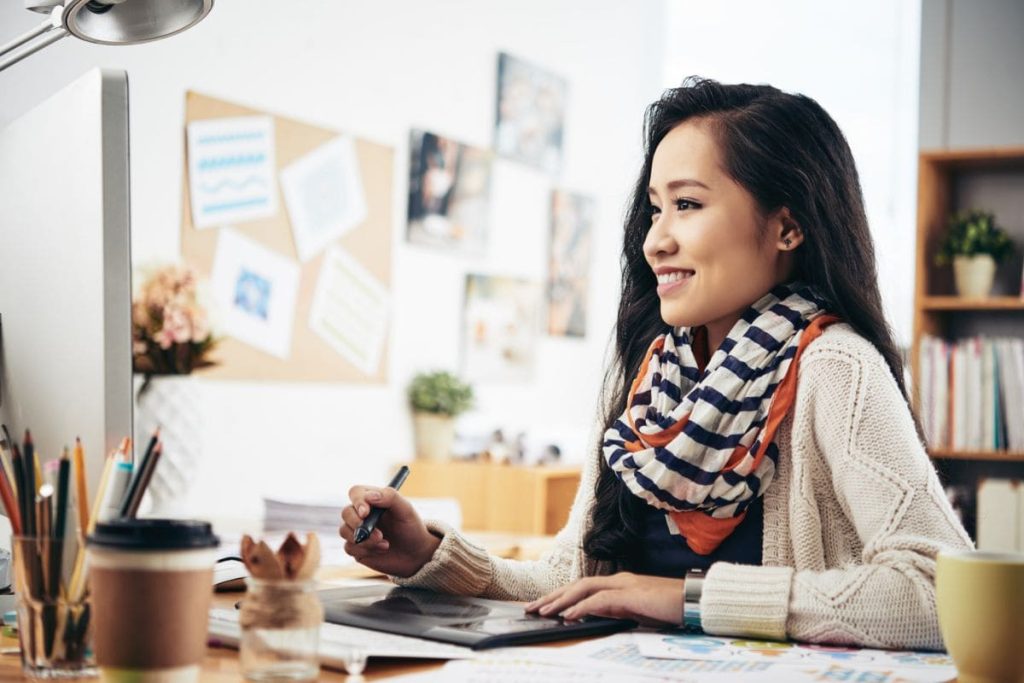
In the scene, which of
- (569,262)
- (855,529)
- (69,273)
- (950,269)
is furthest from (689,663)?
(569,262)

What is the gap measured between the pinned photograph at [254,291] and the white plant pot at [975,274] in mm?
1882

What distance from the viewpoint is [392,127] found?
130 inches

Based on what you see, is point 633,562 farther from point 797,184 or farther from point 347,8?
point 347,8

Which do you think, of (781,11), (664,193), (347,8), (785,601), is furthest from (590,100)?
(785,601)

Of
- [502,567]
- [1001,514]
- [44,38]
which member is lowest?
[1001,514]

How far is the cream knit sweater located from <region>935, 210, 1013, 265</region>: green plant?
2394mm

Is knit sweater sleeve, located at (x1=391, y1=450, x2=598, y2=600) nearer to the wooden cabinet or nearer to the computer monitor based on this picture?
the computer monitor

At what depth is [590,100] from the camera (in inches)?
167

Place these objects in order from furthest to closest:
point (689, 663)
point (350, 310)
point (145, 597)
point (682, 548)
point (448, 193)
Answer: point (448, 193), point (350, 310), point (682, 548), point (689, 663), point (145, 597)

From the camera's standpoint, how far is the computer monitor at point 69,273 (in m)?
0.84

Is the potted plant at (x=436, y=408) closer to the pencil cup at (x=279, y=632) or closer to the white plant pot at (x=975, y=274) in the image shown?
→ the white plant pot at (x=975, y=274)

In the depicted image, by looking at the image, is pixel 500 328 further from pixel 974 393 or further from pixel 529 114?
pixel 974 393

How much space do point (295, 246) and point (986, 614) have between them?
233 cm

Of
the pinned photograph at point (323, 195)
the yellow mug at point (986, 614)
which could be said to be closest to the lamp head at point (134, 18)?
the yellow mug at point (986, 614)
